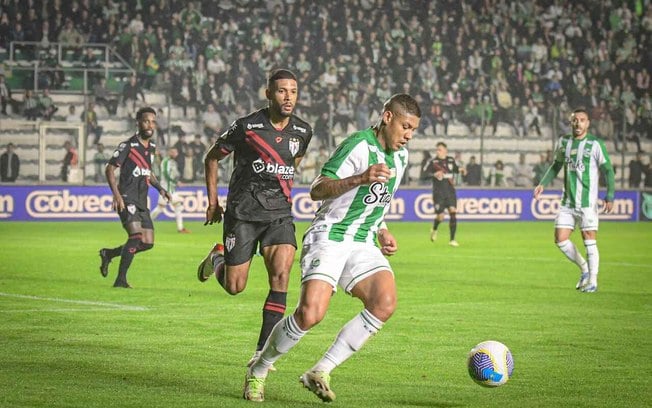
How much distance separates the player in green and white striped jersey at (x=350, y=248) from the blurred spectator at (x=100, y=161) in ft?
80.0

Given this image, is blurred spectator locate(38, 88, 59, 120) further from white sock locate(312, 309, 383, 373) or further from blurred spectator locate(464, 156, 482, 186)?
white sock locate(312, 309, 383, 373)

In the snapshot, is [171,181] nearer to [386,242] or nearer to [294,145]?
[294,145]

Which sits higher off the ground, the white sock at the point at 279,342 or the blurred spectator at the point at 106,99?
the blurred spectator at the point at 106,99

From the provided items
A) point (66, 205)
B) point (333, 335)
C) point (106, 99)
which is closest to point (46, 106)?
point (106, 99)

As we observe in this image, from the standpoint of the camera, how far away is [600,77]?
130 feet

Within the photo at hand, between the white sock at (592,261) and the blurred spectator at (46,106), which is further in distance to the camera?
the blurred spectator at (46,106)

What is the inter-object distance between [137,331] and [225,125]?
23.3 metres

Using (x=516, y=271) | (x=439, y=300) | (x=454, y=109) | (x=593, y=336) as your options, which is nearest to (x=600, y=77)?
(x=454, y=109)

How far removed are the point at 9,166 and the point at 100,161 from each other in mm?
2613

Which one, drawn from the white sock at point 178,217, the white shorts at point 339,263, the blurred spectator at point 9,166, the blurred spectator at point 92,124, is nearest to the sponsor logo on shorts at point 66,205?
the blurred spectator at point 9,166

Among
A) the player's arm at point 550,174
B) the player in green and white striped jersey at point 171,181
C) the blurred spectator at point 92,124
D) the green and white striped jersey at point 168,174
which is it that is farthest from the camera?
the blurred spectator at point 92,124

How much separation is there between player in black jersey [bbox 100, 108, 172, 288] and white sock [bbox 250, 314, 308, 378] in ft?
25.5

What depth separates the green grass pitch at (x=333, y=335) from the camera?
7.43 meters

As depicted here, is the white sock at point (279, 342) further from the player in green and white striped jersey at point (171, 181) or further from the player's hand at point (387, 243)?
the player in green and white striped jersey at point (171, 181)
